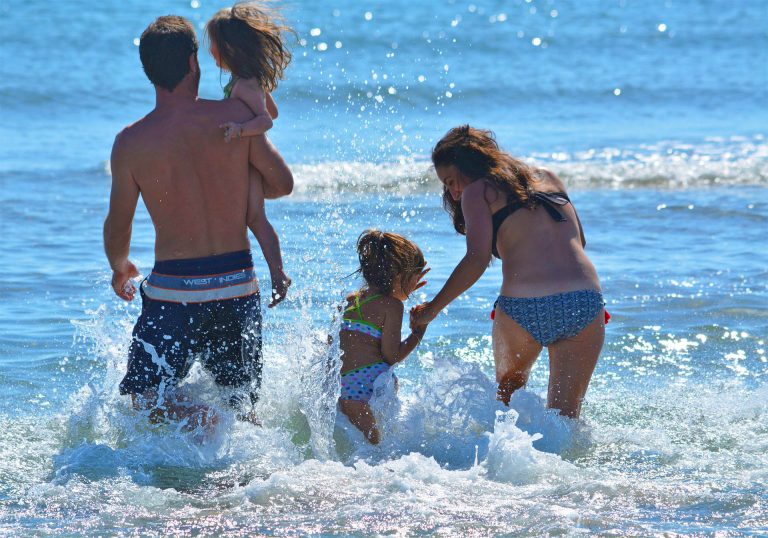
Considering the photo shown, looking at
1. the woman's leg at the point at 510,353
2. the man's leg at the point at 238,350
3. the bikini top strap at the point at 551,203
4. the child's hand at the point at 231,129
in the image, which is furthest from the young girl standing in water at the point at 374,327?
the child's hand at the point at 231,129

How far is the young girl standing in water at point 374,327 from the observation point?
4762 mm

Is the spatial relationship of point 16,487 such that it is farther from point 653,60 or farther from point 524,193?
point 653,60

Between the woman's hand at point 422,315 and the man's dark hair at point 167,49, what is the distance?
55.7 inches

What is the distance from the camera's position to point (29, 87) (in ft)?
54.7

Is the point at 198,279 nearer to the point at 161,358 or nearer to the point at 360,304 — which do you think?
the point at 161,358

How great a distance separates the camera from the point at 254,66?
4.36m

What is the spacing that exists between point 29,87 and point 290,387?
13.0 metres

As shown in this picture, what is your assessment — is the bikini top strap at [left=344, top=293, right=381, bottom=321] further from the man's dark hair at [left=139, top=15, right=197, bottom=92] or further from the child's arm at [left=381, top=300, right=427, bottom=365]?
the man's dark hair at [left=139, top=15, right=197, bottom=92]

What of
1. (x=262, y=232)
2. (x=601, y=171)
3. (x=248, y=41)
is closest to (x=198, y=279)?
(x=262, y=232)

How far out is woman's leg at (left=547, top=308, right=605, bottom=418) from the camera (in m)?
4.60

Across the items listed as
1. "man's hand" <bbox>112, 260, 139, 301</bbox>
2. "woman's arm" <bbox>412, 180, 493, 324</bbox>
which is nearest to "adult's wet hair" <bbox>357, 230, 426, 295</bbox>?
"woman's arm" <bbox>412, 180, 493, 324</bbox>

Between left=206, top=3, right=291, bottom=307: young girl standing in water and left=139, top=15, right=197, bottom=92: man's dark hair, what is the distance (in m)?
0.18

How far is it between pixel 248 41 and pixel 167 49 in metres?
0.36

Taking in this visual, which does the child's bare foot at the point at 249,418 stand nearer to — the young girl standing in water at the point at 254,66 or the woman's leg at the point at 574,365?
the young girl standing in water at the point at 254,66
